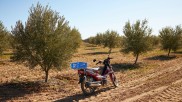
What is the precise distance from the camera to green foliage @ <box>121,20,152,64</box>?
25797 mm

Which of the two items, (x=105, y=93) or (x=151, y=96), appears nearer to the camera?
(x=151, y=96)

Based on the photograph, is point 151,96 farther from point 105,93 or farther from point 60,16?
point 60,16

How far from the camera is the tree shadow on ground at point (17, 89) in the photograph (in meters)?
11.6

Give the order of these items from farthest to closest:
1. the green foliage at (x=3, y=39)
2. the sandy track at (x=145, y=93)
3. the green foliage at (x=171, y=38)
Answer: the green foliage at (x=171, y=38) → the green foliage at (x=3, y=39) → the sandy track at (x=145, y=93)

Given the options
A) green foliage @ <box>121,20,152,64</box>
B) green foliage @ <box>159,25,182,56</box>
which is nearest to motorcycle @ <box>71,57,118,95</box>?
green foliage @ <box>121,20,152,64</box>

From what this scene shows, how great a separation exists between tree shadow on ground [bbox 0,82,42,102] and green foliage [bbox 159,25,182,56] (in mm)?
27431

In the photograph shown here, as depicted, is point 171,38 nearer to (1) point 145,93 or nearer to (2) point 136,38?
(2) point 136,38

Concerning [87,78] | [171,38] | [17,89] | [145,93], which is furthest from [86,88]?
[171,38]

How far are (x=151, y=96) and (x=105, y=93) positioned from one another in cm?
233

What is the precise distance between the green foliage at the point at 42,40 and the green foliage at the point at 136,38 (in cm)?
1303

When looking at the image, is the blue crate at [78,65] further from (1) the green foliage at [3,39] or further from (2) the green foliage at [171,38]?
(2) the green foliage at [171,38]

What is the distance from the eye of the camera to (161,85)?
42.7 feet

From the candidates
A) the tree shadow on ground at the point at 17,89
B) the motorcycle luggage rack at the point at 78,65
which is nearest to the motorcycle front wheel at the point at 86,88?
the motorcycle luggage rack at the point at 78,65

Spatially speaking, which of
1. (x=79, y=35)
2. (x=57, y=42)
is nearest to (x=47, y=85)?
(x=57, y=42)
